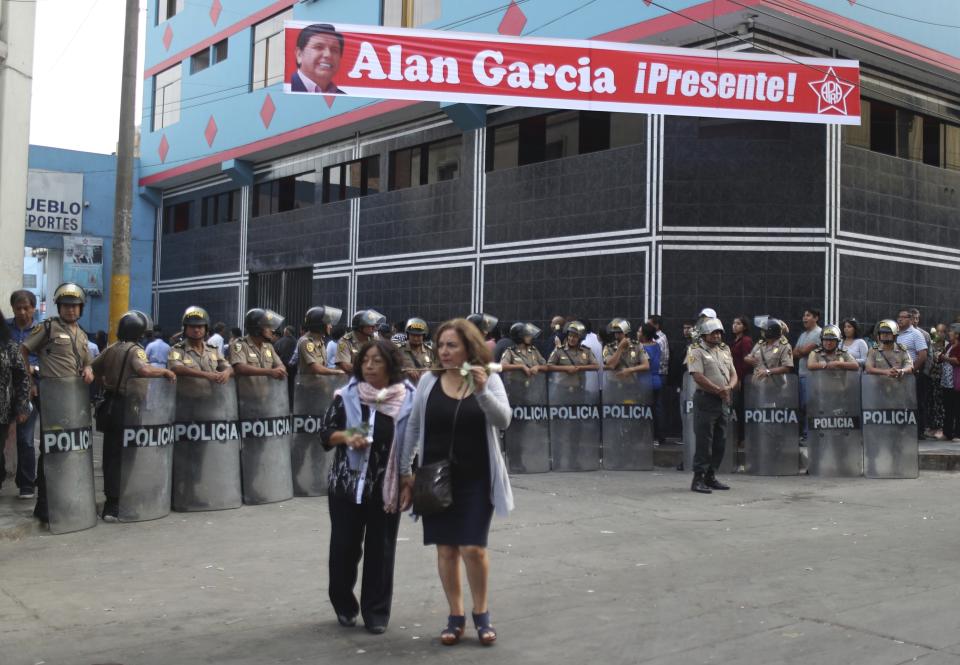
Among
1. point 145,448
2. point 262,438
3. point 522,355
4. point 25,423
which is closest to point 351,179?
point 522,355

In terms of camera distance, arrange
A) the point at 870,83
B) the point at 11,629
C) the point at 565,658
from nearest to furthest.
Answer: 1. the point at 565,658
2. the point at 11,629
3. the point at 870,83

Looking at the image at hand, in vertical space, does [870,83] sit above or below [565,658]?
above

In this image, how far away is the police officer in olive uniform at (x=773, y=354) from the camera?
490 inches

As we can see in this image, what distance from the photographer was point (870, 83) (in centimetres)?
1675

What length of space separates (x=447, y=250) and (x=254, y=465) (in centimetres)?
1066

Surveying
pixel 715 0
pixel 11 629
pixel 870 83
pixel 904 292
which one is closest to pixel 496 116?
pixel 715 0

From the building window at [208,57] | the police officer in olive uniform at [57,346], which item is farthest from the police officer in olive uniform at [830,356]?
the building window at [208,57]

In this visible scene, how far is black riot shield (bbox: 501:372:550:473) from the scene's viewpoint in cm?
1262

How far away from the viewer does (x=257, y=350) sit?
10266 millimetres

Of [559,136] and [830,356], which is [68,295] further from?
[559,136]

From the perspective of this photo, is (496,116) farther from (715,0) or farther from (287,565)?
(287,565)

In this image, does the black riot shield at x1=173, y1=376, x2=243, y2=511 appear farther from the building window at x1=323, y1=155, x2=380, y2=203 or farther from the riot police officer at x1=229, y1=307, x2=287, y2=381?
the building window at x1=323, y1=155, x2=380, y2=203

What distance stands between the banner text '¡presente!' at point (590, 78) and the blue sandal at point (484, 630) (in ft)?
33.5

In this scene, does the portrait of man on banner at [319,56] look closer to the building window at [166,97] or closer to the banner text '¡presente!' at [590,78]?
the banner text '¡presente!' at [590,78]
